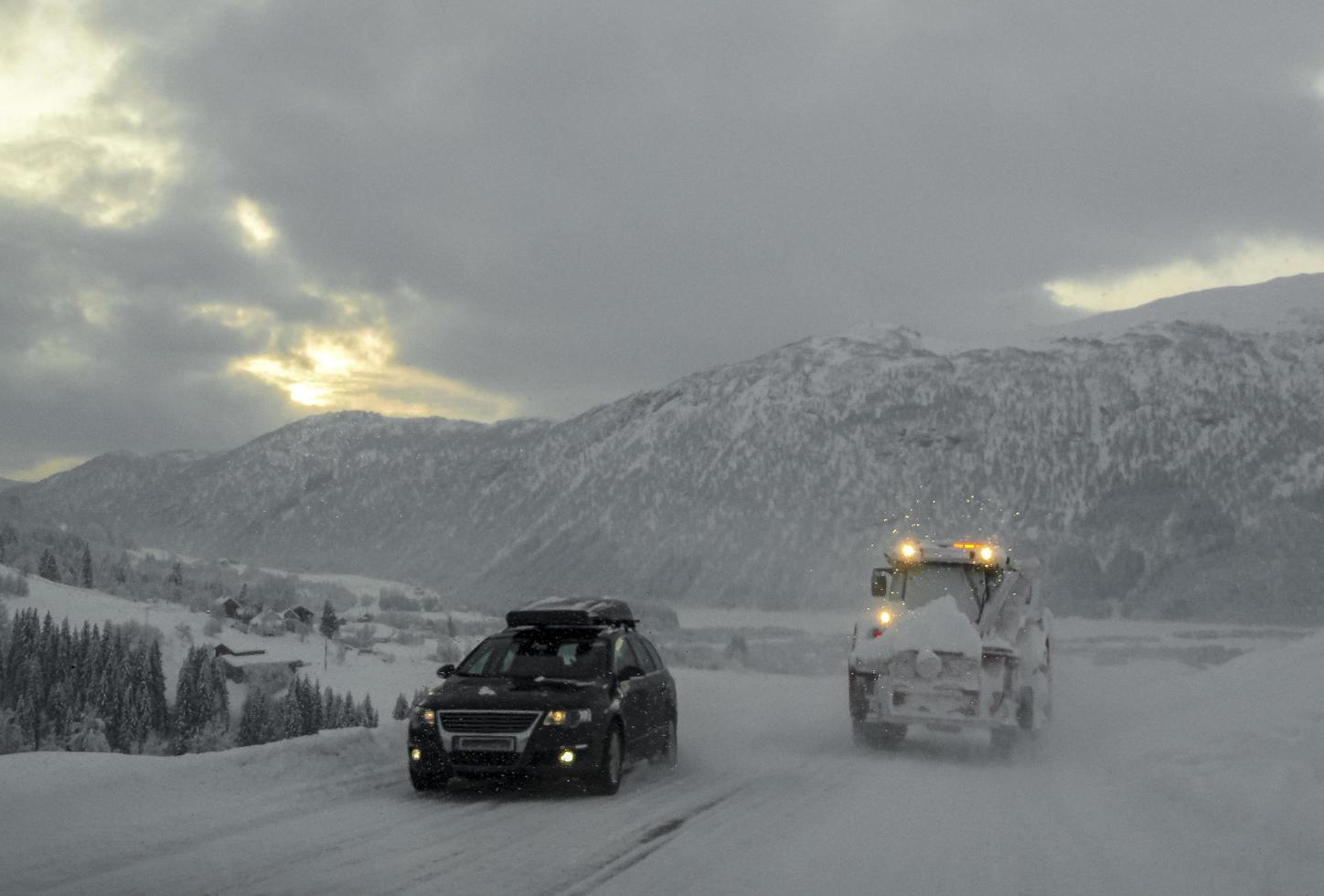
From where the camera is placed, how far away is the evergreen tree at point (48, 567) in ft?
416

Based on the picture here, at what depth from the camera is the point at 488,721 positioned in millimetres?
12773

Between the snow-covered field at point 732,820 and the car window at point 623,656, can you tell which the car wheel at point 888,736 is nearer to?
the snow-covered field at point 732,820

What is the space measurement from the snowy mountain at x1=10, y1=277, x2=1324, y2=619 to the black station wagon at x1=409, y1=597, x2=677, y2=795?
122 meters

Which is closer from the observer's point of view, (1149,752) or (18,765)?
(18,765)

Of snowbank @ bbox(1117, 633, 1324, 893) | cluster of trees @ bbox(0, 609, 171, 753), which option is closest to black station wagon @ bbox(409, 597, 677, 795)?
snowbank @ bbox(1117, 633, 1324, 893)

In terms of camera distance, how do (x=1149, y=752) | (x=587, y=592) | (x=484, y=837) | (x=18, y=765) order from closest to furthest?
(x=484, y=837)
(x=18, y=765)
(x=1149, y=752)
(x=587, y=592)

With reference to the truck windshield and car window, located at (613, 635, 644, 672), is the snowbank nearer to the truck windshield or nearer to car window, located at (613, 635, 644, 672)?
the truck windshield

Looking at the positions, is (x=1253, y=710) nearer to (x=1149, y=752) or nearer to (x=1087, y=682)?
(x=1149, y=752)

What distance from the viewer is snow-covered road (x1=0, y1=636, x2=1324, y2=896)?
8602 millimetres

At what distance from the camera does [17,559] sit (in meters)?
137

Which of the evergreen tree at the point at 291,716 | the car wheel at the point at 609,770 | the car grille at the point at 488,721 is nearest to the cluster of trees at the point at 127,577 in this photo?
the evergreen tree at the point at 291,716

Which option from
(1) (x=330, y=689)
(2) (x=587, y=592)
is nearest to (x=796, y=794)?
(1) (x=330, y=689)

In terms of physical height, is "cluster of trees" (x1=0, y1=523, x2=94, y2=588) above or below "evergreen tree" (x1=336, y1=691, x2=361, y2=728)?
above

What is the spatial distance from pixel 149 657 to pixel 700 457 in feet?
344
